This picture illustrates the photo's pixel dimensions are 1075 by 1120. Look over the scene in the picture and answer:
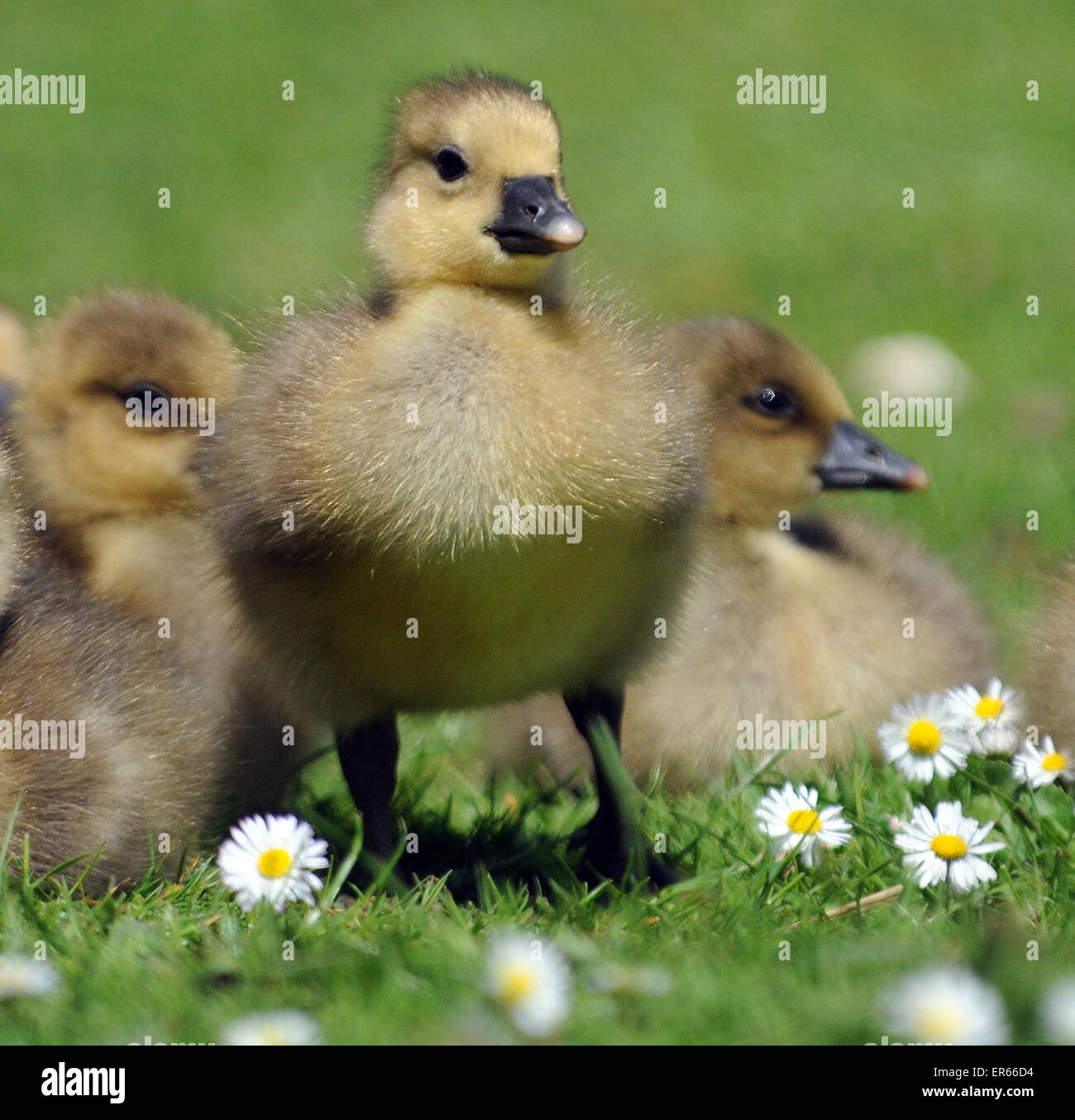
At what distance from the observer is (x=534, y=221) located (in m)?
2.81

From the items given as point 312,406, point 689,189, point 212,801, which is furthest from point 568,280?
point 689,189

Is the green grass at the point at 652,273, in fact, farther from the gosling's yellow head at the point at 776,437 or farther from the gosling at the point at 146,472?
the gosling's yellow head at the point at 776,437

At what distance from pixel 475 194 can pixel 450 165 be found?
11cm

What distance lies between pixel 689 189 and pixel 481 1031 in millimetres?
7695

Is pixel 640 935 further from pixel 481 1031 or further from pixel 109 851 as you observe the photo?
pixel 109 851

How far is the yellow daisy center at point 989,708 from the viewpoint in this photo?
3322mm

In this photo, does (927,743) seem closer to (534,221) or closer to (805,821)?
(805,821)

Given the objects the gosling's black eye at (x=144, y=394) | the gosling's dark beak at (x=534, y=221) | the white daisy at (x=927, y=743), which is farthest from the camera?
the gosling's black eye at (x=144, y=394)

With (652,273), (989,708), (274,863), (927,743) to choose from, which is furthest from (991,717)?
(652,273)

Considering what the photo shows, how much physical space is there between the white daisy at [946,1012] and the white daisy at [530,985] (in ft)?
1.38

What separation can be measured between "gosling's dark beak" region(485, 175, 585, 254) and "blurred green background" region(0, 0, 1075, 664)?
2.55 m

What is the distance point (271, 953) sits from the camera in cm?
244

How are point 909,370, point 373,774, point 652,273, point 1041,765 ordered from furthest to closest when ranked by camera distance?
1. point 652,273
2. point 909,370
3. point 1041,765
4. point 373,774

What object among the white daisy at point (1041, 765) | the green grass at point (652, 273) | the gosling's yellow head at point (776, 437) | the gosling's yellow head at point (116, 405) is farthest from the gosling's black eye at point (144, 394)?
the white daisy at point (1041, 765)
